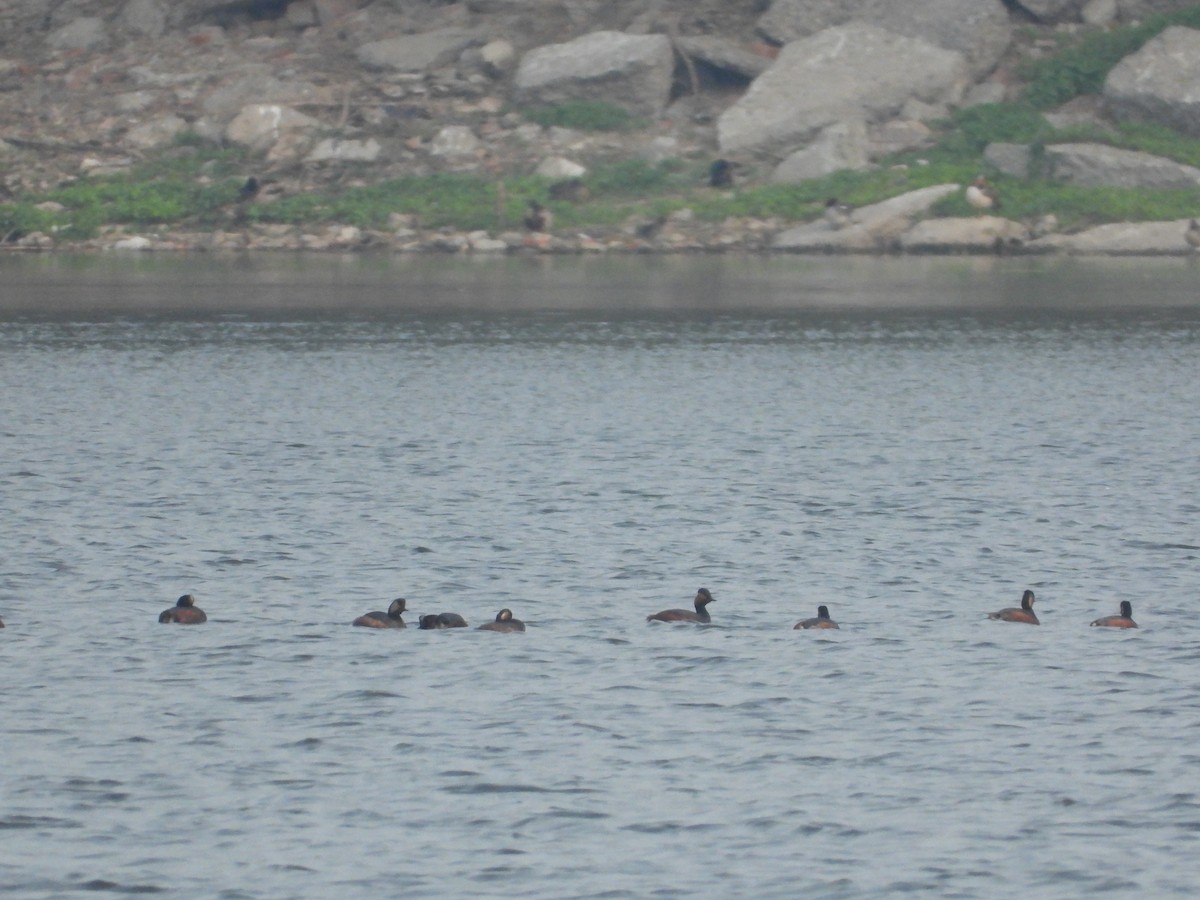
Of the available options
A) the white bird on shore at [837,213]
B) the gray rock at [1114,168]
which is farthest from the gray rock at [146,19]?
the gray rock at [1114,168]

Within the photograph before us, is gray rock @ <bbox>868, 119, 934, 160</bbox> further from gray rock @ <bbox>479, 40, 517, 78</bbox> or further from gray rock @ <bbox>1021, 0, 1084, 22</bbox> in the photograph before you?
gray rock @ <bbox>479, 40, 517, 78</bbox>

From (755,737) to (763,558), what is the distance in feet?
23.1

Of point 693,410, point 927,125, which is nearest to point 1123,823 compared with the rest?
point 693,410

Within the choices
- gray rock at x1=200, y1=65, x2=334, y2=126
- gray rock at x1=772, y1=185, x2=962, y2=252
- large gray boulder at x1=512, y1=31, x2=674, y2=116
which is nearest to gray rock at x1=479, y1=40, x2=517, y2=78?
large gray boulder at x1=512, y1=31, x2=674, y2=116

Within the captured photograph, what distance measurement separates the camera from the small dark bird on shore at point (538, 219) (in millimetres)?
62750

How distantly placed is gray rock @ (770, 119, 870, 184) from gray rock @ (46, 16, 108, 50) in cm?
2594

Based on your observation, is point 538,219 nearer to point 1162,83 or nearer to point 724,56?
point 724,56

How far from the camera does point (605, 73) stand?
66.7m

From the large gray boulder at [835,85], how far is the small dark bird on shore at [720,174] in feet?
5.08

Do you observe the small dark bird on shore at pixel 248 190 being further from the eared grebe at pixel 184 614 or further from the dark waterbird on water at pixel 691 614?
the dark waterbird on water at pixel 691 614

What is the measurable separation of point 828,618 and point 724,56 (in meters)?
50.5

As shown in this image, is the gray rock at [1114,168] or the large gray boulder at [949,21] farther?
the large gray boulder at [949,21]

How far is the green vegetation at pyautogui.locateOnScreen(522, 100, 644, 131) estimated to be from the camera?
66.8 meters

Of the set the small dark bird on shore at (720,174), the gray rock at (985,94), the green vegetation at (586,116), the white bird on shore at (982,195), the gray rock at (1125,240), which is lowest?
the gray rock at (1125,240)
